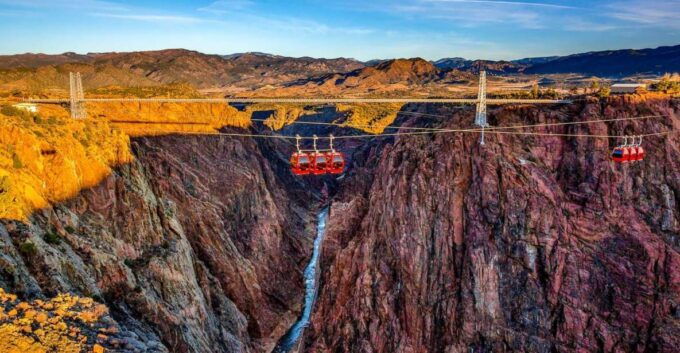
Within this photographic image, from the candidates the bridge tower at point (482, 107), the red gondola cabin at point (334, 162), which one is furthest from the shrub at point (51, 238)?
the bridge tower at point (482, 107)

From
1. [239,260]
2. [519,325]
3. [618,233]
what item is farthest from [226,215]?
[618,233]

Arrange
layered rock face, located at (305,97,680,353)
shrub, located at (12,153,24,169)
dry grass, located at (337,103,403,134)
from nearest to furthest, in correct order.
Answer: shrub, located at (12,153,24,169)
layered rock face, located at (305,97,680,353)
dry grass, located at (337,103,403,134)

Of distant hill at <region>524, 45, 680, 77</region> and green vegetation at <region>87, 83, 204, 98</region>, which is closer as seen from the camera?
green vegetation at <region>87, 83, 204, 98</region>

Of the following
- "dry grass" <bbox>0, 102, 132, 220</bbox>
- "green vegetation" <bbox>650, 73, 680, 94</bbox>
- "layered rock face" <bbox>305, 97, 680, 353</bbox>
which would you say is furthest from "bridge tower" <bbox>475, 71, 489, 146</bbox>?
"dry grass" <bbox>0, 102, 132, 220</bbox>

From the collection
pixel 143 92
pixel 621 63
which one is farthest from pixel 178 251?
pixel 621 63

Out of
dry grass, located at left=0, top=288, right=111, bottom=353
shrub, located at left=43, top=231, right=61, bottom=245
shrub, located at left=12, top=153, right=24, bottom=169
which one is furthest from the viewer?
shrub, located at left=12, top=153, right=24, bottom=169

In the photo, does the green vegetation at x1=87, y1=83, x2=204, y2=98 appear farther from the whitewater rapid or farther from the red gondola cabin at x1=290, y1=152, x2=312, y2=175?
the red gondola cabin at x1=290, y1=152, x2=312, y2=175

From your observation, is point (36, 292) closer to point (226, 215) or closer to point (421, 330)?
point (421, 330)
